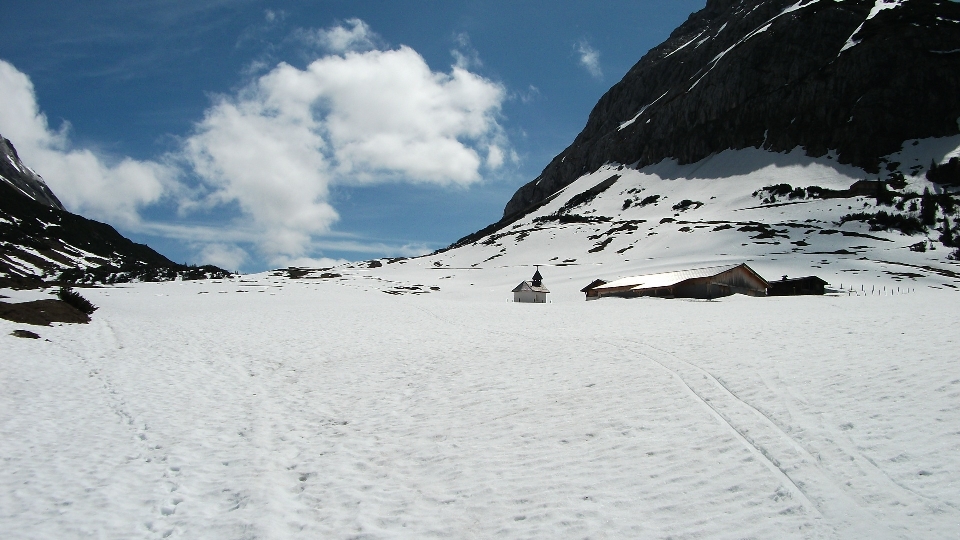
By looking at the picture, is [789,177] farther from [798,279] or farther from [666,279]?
[666,279]

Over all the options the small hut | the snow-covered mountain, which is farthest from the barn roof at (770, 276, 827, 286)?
the small hut

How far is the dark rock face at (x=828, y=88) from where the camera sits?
144250 millimetres

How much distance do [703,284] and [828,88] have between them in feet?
474

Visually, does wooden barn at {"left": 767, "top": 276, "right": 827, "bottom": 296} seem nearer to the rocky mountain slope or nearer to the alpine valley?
the alpine valley

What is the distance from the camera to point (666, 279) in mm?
58781

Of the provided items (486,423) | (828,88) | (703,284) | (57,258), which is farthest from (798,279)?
(57,258)

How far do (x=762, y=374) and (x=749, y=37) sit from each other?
210701 millimetres

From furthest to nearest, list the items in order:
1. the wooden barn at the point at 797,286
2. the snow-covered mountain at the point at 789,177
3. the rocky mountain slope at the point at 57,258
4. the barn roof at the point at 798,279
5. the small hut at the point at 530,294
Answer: the rocky mountain slope at the point at 57,258, the snow-covered mountain at the point at 789,177, the small hut at the point at 530,294, the barn roof at the point at 798,279, the wooden barn at the point at 797,286

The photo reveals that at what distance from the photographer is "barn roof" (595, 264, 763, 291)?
55781 millimetres

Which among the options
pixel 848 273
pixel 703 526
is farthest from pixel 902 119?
pixel 703 526

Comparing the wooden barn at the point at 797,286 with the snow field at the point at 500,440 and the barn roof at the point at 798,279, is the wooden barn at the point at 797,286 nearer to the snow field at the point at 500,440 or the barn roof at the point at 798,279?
the barn roof at the point at 798,279

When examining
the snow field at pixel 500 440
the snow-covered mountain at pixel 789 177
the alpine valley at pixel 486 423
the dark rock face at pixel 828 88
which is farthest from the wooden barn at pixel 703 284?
the dark rock face at pixel 828 88

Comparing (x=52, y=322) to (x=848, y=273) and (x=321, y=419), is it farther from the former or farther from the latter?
(x=848, y=273)

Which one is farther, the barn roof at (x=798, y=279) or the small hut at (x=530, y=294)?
the small hut at (x=530, y=294)
